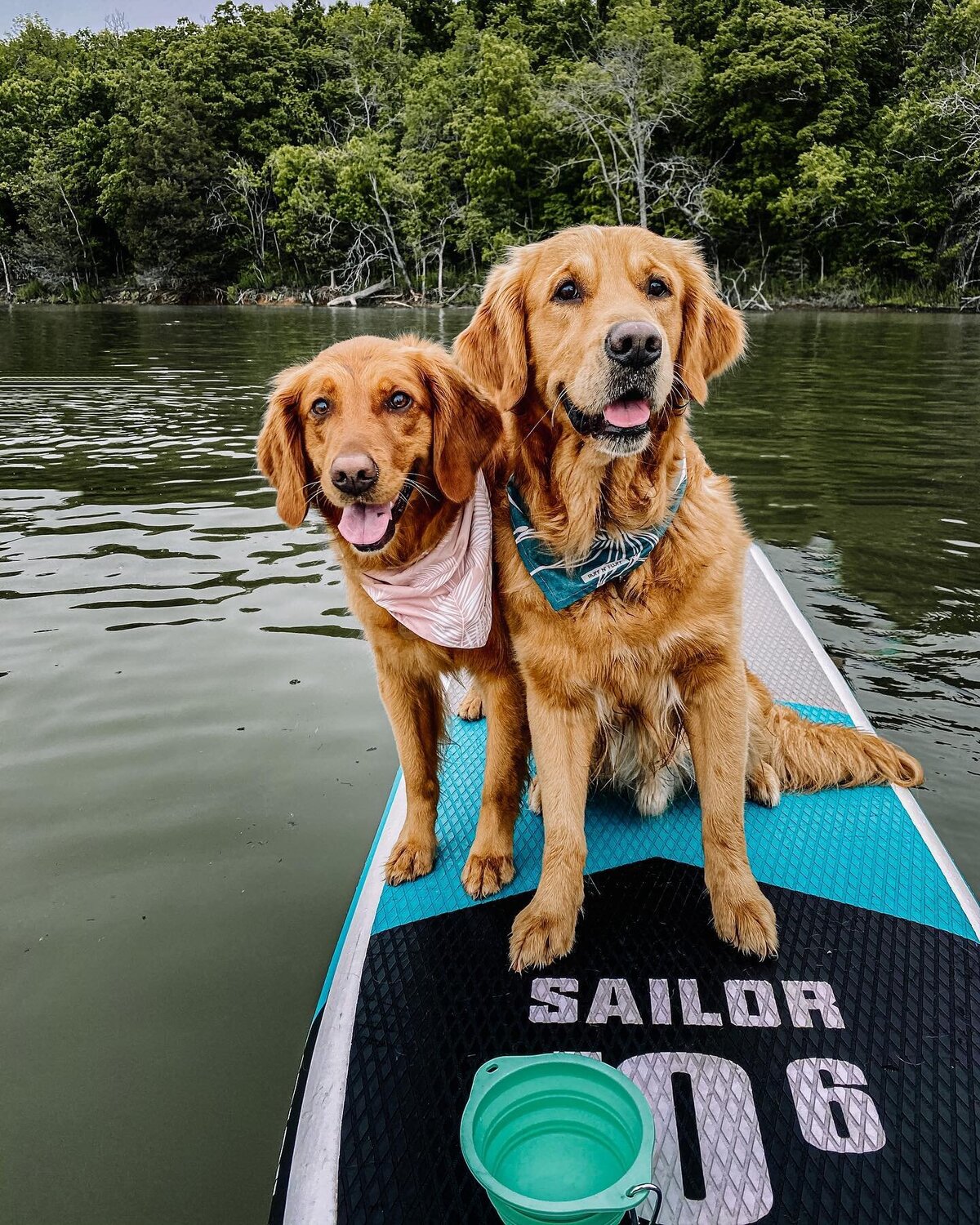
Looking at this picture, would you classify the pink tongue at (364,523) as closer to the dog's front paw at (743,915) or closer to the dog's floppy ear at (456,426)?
the dog's floppy ear at (456,426)

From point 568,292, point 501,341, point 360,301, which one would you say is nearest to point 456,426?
point 501,341

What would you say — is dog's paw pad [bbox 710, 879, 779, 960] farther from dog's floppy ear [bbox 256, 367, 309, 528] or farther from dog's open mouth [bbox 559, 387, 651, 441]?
dog's floppy ear [bbox 256, 367, 309, 528]

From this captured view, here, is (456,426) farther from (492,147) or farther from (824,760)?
A: (492,147)

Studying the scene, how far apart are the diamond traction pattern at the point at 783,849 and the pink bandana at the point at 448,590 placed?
717mm

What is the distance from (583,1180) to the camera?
1242 mm

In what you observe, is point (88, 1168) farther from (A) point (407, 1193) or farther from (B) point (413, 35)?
(B) point (413, 35)

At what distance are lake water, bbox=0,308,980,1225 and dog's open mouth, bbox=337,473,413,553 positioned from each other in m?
1.21

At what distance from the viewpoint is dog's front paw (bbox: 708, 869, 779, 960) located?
2002 mm

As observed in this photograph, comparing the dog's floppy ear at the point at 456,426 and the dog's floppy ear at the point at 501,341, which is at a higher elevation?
the dog's floppy ear at the point at 501,341

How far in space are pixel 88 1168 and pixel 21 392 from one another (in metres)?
13.6

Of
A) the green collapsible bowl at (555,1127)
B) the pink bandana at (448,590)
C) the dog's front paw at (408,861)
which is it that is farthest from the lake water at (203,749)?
the pink bandana at (448,590)

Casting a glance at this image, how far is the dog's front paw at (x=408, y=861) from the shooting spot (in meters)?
2.41

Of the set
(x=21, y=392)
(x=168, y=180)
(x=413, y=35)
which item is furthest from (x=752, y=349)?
(x=413, y=35)

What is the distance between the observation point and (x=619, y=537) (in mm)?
2127
